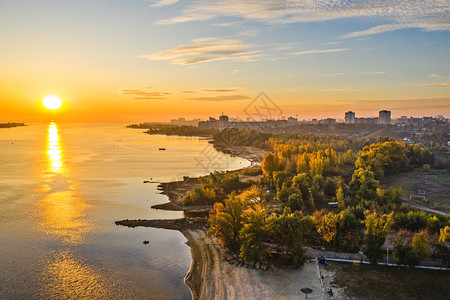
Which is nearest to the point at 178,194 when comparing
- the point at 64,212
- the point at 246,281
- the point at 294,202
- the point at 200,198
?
the point at 200,198

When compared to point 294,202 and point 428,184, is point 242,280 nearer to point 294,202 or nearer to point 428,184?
point 294,202

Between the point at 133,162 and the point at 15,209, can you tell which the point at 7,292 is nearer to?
the point at 15,209

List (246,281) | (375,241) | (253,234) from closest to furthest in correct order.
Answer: (246,281)
(375,241)
(253,234)

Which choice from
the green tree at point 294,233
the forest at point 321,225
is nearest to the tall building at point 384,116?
the forest at point 321,225

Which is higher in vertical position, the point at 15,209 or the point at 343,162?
the point at 343,162

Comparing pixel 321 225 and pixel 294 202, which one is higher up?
pixel 321 225

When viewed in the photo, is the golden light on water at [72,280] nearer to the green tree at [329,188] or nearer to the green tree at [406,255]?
the green tree at [406,255]

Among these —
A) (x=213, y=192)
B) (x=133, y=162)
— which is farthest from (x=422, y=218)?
(x=133, y=162)
